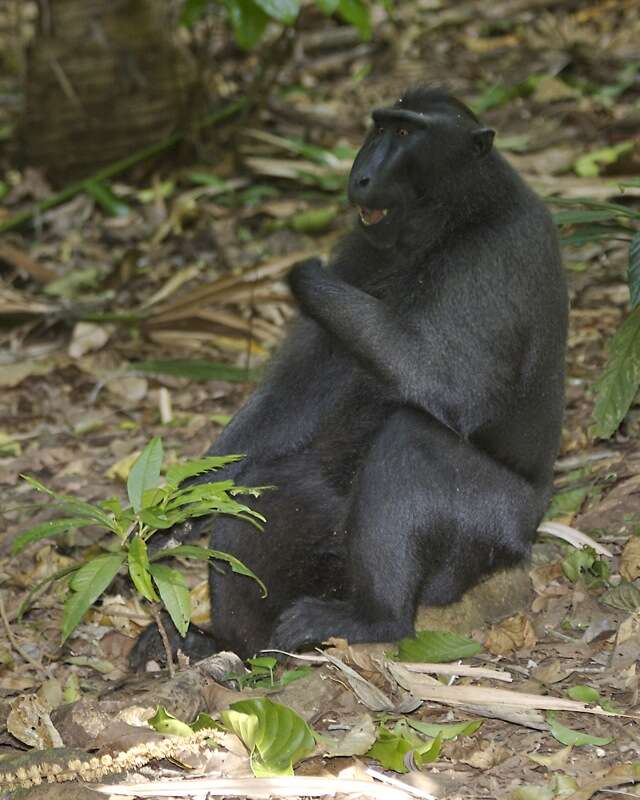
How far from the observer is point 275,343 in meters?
7.41

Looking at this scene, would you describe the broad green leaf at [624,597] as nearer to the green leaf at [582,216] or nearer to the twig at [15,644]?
the green leaf at [582,216]

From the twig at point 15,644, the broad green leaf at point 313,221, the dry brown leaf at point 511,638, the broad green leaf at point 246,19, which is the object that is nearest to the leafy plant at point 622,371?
the dry brown leaf at point 511,638

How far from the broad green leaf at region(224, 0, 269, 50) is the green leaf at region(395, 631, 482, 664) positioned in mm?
4876

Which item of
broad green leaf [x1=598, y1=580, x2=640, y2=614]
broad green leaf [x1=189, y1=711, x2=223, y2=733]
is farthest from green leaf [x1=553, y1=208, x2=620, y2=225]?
broad green leaf [x1=189, y1=711, x2=223, y2=733]

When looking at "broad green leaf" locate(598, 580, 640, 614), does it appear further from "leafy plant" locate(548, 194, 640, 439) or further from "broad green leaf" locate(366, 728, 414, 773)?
"broad green leaf" locate(366, 728, 414, 773)

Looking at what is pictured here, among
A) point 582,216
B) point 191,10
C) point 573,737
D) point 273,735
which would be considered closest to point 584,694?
point 573,737

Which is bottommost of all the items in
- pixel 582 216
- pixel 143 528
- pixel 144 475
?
pixel 143 528

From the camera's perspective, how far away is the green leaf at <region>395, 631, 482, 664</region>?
4672 mm

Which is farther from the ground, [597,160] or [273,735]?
[597,160]

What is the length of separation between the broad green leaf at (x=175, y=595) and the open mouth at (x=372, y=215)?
167cm

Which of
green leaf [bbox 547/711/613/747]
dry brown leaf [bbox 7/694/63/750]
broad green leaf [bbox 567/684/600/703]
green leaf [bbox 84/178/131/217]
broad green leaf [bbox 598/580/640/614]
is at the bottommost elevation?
dry brown leaf [bbox 7/694/63/750]

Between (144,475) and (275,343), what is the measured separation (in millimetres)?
3227

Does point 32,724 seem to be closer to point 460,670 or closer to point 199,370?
point 460,670

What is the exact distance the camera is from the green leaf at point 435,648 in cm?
467
